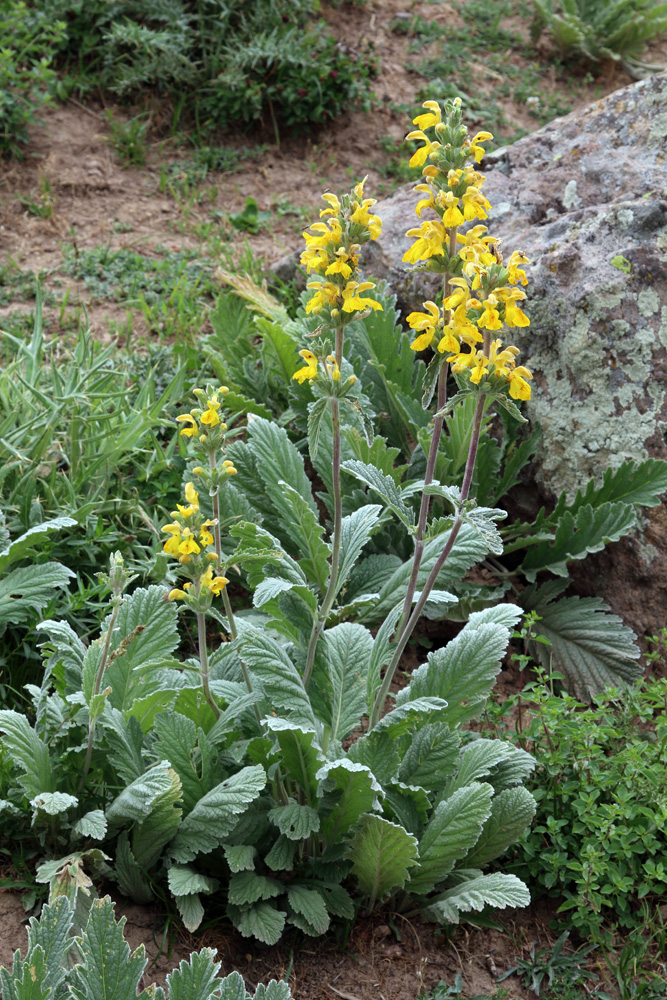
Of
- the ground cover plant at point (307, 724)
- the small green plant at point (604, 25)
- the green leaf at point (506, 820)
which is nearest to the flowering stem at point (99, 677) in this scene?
the ground cover plant at point (307, 724)

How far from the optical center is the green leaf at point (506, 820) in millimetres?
2174

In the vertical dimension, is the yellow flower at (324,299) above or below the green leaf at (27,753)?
above

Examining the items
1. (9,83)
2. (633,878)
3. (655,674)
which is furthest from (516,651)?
(9,83)

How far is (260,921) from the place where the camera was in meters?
2.03

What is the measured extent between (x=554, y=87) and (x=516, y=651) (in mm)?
4685

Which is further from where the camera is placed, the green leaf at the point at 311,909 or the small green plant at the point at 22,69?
the small green plant at the point at 22,69

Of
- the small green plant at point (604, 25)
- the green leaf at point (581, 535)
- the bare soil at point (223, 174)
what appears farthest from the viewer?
the small green plant at point (604, 25)

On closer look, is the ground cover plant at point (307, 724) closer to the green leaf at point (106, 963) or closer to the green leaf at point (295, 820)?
the green leaf at point (295, 820)

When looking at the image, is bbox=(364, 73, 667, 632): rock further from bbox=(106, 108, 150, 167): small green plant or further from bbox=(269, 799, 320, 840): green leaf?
bbox=(106, 108, 150, 167): small green plant

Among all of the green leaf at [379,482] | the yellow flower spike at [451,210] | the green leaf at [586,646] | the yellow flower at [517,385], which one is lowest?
the green leaf at [586,646]

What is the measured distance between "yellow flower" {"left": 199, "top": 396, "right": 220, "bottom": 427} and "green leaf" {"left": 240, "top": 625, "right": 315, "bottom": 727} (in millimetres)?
528

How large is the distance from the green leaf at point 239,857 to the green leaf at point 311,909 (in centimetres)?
13

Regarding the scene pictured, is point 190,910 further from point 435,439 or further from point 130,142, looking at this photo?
point 130,142

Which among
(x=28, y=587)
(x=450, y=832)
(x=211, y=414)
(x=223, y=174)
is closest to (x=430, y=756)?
(x=450, y=832)
